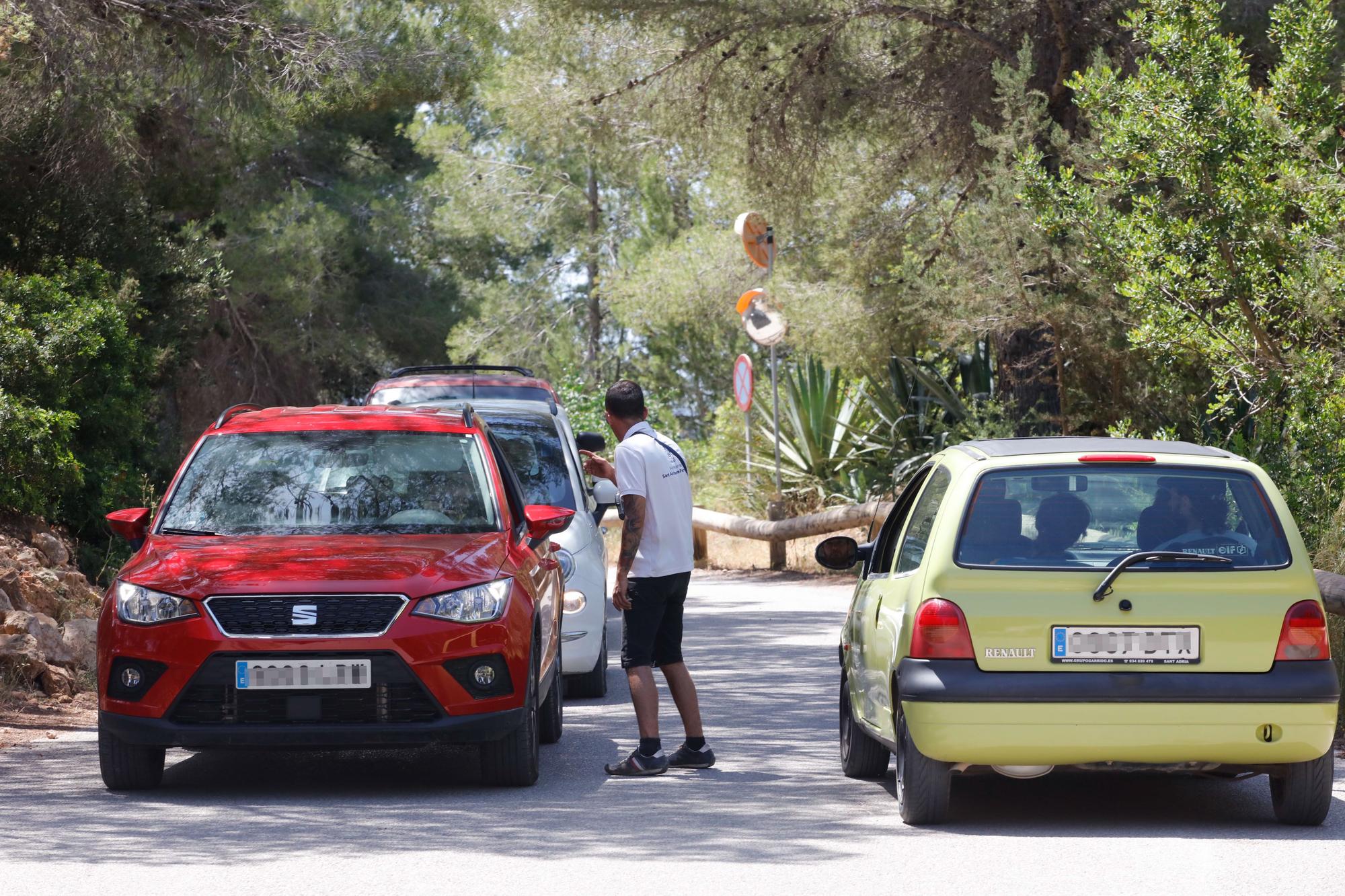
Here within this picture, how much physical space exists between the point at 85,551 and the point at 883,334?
420 inches

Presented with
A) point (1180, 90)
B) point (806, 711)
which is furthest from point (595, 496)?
point (1180, 90)

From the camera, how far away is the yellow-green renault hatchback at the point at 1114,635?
658cm

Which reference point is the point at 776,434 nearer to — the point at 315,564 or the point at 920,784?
the point at 315,564

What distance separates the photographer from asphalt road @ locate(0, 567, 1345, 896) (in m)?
6.06

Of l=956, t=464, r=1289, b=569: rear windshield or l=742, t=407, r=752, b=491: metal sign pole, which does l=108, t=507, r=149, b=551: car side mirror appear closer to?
l=956, t=464, r=1289, b=569: rear windshield

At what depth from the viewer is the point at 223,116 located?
16312 millimetres

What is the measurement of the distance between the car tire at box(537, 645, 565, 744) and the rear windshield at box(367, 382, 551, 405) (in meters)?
6.27

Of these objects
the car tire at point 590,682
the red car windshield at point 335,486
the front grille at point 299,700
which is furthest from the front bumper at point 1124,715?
the car tire at point 590,682

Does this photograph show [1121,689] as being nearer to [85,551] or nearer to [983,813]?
[983,813]

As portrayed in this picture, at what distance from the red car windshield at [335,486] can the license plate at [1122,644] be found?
115 inches

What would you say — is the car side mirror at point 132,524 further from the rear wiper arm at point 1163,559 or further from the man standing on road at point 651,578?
the rear wiper arm at point 1163,559

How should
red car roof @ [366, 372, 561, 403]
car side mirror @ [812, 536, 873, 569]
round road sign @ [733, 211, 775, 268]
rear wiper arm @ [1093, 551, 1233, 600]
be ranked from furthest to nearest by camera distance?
round road sign @ [733, 211, 775, 268] → red car roof @ [366, 372, 561, 403] → car side mirror @ [812, 536, 873, 569] → rear wiper arm @ [1093, 551, 1233, 600]

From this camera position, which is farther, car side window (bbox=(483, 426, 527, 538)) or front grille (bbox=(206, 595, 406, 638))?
car side window (bbox=(483, 426, 527, 538))

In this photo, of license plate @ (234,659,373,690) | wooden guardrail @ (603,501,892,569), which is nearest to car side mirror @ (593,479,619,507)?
license plate @ (234,659,373,690)
